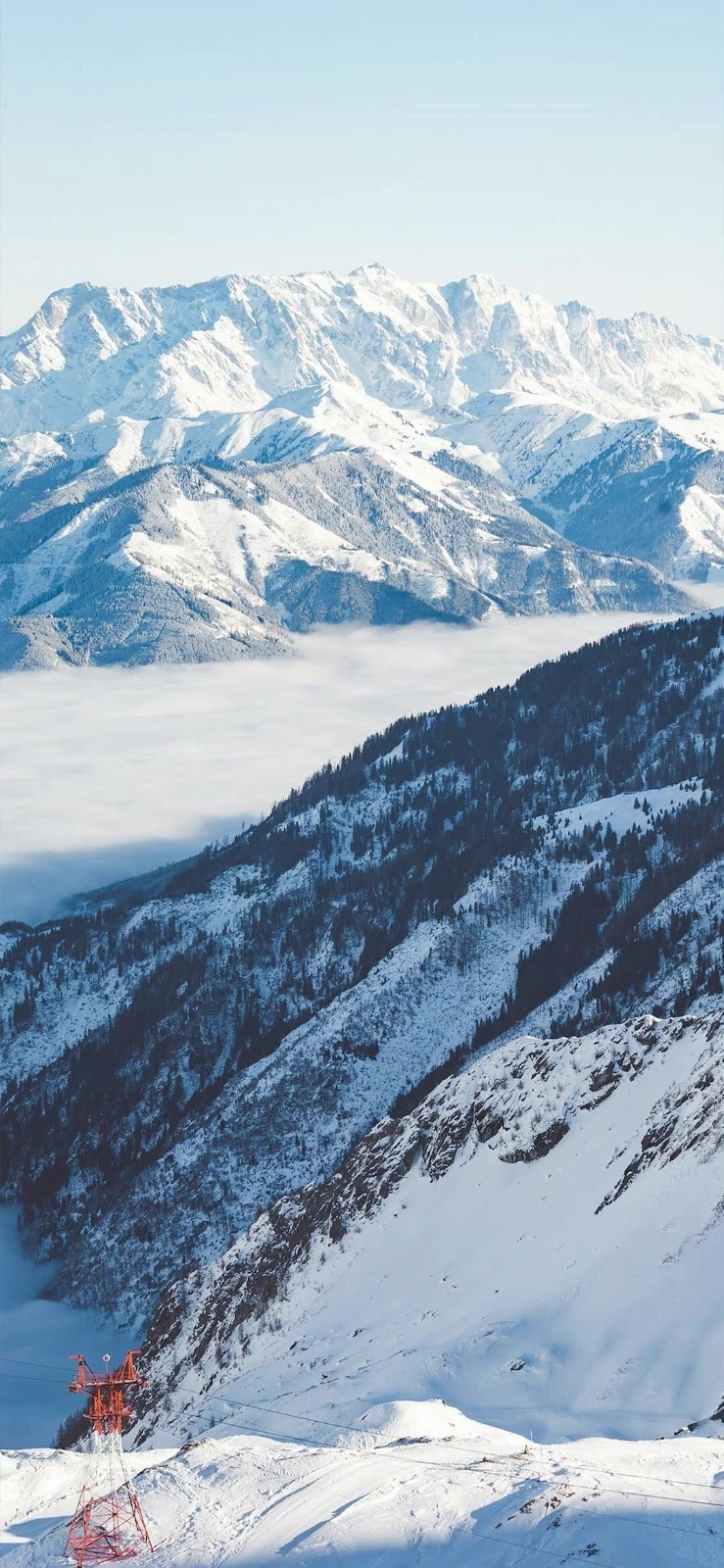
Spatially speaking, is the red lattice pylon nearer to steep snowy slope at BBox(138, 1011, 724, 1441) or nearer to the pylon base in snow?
the pylon base in snow

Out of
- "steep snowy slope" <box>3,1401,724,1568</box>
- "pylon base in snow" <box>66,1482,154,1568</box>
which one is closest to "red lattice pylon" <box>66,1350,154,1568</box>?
"pylon base in snow" <box>66,1482,154,1568</box>

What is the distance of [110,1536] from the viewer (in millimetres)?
64562

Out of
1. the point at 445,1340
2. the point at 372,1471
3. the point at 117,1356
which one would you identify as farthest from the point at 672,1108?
the point at 117,1356

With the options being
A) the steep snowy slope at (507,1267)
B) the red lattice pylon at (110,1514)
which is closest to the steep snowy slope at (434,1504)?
the red lattice pylon at (110,1514)

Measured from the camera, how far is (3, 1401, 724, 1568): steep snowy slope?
2329 inches

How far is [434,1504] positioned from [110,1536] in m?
14.2

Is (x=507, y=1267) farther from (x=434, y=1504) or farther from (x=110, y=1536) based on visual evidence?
(x=110, y=1536)

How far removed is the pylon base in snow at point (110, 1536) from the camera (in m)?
63.9

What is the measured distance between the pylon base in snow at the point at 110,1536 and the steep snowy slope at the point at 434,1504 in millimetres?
948

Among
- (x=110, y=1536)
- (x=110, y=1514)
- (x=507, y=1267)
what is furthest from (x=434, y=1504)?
(x=507, y=1267)

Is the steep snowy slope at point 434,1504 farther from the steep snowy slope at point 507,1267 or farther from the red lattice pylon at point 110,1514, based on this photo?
the steep snowy slope at point 507,1267

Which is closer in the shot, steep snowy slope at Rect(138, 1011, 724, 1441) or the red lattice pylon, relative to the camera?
the red lattice pylon

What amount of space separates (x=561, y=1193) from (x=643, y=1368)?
103 feet

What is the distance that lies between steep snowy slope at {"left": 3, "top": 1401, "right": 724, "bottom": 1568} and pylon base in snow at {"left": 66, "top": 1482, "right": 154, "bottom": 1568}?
3.11 feet
